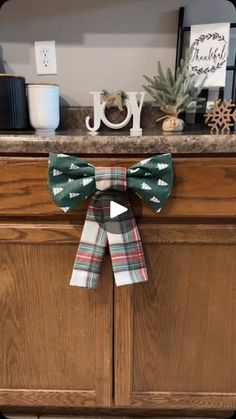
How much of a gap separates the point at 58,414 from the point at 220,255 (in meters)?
0.79

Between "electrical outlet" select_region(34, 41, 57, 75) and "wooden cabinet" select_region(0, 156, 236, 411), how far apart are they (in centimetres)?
56

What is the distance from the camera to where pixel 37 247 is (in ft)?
3.09

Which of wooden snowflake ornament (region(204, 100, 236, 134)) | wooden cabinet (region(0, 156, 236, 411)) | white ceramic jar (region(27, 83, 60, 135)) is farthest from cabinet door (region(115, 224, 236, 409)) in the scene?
white ceramic jar (region(27, 83, 60, 135))

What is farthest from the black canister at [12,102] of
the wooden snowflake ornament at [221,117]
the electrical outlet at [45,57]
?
the wooden snowflake ornament at [221,117]

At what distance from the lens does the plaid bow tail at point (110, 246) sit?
2.91 ft

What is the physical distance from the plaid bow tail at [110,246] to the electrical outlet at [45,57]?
2.14ft

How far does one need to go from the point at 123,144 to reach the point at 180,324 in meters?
0.49

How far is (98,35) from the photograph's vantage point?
1.29m

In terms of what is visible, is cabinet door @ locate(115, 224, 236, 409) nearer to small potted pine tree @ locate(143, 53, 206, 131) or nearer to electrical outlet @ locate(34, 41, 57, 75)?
small potted pine tree @ locate(143, 53, 206, 131)

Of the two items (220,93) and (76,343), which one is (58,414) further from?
(220,93)

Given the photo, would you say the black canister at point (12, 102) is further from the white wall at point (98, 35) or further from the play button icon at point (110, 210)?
the play button icon at point (110, 210)

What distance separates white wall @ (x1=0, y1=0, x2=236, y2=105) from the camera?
127cm

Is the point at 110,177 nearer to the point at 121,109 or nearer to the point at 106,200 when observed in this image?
the point at 106,200

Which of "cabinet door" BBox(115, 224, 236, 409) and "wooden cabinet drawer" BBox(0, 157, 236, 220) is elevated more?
"wooden cabinet drawer" BBox(0, 157, 236, 220)
